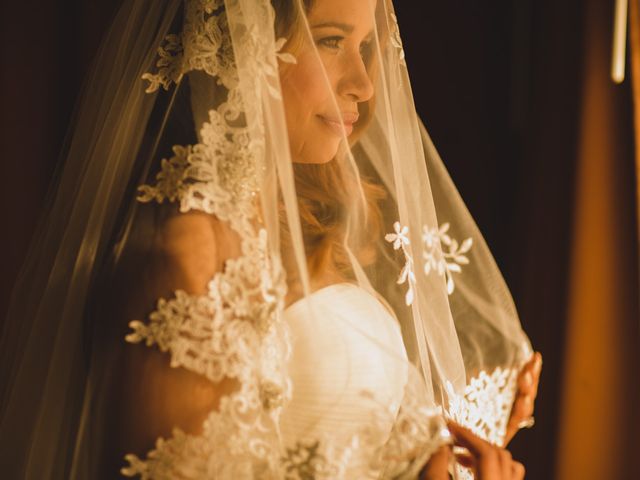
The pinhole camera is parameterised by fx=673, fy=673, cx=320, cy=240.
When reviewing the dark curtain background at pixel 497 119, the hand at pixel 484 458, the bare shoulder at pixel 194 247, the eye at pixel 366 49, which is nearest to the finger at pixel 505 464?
the hand at pixel 484 458

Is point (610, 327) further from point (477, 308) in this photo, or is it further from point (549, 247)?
point (477, 308)

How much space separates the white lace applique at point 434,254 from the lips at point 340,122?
0.15 meters

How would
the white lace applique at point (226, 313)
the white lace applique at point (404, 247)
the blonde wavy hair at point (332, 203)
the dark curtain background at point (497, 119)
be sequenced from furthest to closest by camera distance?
the dark curtain background at point (497, 119)
the white lace applique at point (404, 247)
the blonde wavy hair at point (332, 203)
the white lace applique at point (226, 313)

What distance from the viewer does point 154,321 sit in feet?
2.31

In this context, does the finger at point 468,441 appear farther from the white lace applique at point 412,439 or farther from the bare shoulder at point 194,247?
the bare shoulder at point 194,247

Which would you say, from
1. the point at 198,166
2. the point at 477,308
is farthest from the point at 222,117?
the point at 477,308

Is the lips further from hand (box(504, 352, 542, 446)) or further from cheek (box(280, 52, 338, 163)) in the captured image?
hand (box(504, 352, 542, 446))

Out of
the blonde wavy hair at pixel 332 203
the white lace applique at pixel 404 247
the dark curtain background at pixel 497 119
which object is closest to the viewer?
the blonde wavy hair at pixel 332 203

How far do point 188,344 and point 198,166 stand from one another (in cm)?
20

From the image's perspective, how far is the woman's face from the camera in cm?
83

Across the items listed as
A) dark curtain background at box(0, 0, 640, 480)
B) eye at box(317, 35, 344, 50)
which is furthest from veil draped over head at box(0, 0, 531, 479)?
dark curtain background at box(0, 0, 640, 480)

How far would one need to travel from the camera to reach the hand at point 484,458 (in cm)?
78

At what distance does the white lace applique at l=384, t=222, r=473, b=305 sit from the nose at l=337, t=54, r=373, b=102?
0.18 meters

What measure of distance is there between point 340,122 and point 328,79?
55mm
